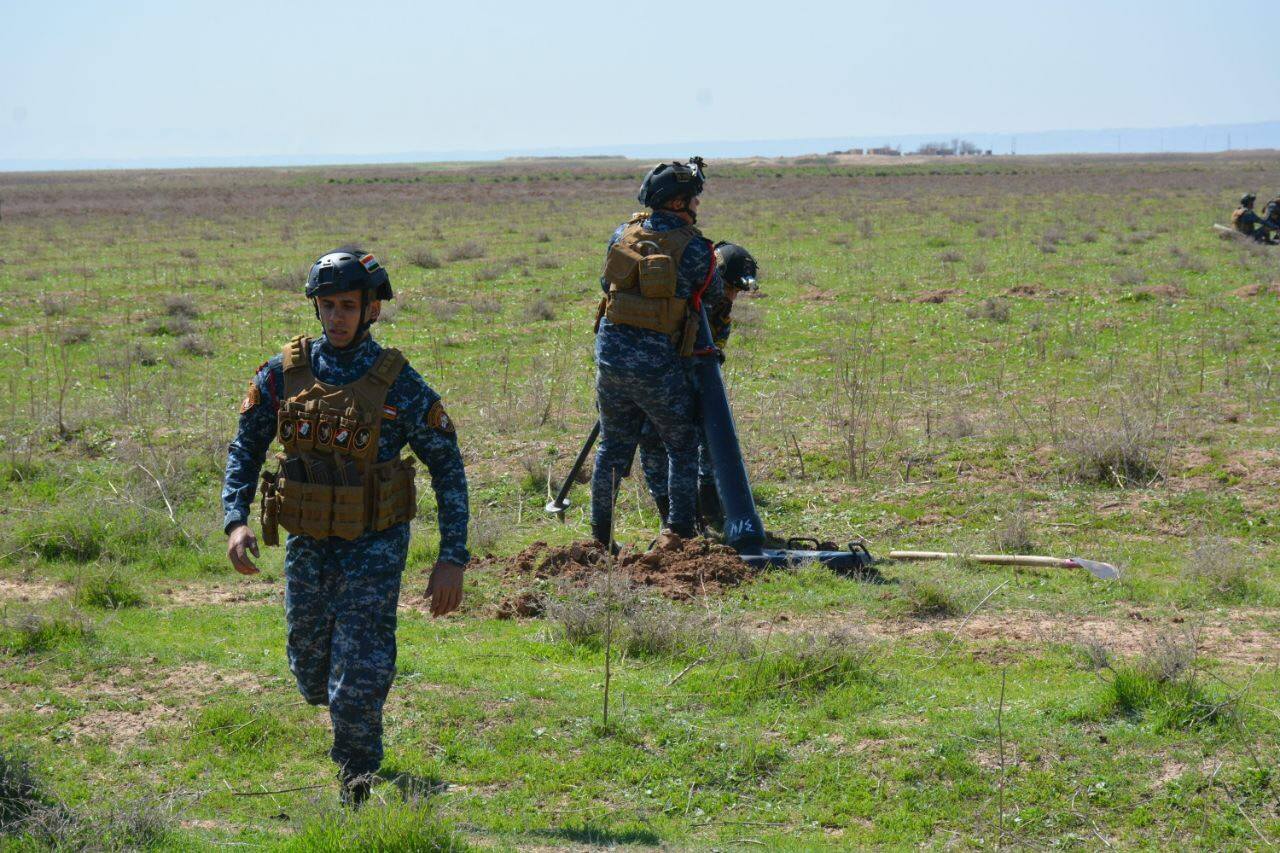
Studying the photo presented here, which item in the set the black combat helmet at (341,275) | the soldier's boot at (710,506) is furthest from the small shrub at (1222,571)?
the black combat helmet at (341,275)

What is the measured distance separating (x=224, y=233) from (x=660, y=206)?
29.9 m

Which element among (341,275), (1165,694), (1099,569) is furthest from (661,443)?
(341,275)

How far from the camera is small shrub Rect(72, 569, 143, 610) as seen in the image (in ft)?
22.9

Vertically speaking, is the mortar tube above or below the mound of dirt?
above

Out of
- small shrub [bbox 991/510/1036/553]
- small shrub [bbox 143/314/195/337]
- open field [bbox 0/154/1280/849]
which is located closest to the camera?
open field [bbox 0/154/1280/849]

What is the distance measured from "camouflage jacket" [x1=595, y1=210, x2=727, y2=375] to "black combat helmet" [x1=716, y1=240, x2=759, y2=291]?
483mm

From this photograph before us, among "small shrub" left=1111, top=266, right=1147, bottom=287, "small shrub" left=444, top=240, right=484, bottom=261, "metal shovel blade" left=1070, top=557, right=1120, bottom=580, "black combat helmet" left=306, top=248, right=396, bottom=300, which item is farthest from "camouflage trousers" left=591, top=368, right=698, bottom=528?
"small shrub" left=444, top=240, right=484, bottom=261

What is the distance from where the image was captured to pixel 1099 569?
23.5 feet

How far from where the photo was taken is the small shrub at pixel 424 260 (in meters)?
24.7

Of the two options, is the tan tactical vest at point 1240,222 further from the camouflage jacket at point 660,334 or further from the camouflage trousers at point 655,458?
the camouflage jacket at point 660,334

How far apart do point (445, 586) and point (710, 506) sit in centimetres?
395

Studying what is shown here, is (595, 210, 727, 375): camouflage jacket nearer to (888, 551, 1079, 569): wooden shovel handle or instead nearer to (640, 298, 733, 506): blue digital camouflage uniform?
(640, 298, 733, 506): blue digital camouflage uniform

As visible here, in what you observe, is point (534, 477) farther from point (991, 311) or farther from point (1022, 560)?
point (991, 311)

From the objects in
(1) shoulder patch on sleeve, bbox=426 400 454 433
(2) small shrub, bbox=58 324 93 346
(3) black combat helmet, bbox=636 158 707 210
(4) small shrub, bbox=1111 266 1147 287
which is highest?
(3) black combat helmet, bbox=636 158 707 210
